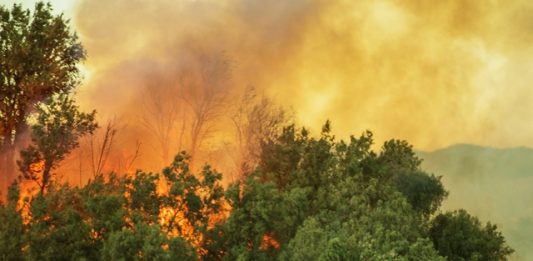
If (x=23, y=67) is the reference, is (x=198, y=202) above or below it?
below

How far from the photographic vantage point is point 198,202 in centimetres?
3650

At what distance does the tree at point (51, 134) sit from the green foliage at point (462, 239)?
2659 centimetres

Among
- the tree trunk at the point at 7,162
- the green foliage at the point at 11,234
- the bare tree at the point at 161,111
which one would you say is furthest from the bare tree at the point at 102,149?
the green foliage at the point at 11,234

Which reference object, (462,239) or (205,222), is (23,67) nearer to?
(205,222)

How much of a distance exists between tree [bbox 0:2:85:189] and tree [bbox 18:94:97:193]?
1.54m

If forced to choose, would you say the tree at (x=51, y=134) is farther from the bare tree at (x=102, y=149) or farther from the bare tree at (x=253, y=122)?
the bare tree at (x=102, y=149)

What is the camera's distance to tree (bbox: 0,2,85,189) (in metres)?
48.2

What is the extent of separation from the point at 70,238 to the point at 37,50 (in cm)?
1871

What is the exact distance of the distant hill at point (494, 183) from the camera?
114 meters

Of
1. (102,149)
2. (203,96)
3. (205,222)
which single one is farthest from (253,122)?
(205,222)

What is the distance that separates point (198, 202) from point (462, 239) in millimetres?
18811

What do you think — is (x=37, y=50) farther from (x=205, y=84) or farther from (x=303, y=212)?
(x=205, y=84)

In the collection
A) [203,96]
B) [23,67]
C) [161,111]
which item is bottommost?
[23,67]

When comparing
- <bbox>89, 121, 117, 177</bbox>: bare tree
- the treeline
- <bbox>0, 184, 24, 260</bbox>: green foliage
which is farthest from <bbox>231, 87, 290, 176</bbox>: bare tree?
<bbox>0, 184, 24, 260</bbox>: green foliage
